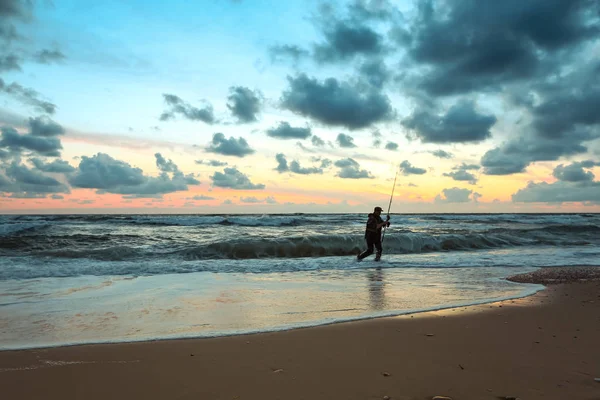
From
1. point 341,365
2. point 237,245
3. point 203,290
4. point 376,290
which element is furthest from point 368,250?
point 341,365

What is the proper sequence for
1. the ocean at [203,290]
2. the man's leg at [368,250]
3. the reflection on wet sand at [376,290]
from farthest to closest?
the man's leg at [368,250]
the reflection on wet sand at [376,290]
the ocean at [203,290]

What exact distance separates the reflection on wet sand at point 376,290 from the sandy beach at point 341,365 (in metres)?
1.14

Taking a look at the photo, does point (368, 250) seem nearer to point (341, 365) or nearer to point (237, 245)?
point (237, 245)

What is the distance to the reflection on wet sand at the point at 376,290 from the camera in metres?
6.14

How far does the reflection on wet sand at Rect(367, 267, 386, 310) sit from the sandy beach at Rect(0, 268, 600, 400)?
1.14 meters

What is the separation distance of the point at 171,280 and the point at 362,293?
4.30m

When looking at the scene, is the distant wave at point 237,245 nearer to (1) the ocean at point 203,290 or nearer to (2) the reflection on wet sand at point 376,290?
(1) the ocean at point 203,290

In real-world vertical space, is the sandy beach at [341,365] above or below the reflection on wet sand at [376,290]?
above

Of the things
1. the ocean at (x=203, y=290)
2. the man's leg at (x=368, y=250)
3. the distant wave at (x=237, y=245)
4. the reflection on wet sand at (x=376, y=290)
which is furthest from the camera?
the distant wave at (x=237, y=245)

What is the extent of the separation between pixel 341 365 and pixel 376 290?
414 cm

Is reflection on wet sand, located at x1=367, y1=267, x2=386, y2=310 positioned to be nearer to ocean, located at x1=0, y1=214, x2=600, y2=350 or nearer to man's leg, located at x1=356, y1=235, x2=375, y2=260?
ocean, located at x1=0, y1=214, x2=600, y2=350

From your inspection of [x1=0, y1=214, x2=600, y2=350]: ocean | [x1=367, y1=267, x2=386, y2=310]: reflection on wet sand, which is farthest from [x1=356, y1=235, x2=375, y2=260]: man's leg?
[x1=367, y1=267, x2=386, y2=310]: reflection on wet sand

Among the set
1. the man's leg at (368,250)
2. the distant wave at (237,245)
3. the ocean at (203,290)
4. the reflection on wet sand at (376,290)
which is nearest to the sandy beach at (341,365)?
the ocean at (203,290)

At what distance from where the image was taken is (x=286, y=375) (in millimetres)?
3303
